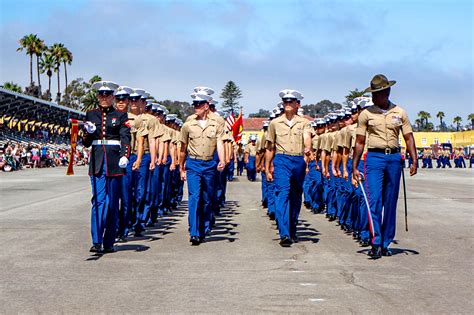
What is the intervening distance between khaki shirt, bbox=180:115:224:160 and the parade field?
1.33 metres

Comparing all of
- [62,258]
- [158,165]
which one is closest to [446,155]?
[158,165]

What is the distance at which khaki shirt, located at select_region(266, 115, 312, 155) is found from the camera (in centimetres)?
1116

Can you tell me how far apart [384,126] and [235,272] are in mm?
2754

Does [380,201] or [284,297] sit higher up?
[380,201]

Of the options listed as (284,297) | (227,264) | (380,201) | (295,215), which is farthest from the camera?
(295,215)

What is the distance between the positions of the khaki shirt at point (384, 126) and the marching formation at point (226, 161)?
0.01 meters

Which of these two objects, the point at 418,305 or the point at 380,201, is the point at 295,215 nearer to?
the point at 380,201

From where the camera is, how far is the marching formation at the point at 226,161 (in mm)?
9578

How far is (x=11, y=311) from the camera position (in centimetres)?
632

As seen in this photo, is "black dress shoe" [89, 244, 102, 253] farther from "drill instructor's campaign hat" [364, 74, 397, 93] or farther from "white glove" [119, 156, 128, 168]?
"drill instructor's campaign hat" [364, 74, 397, 93]

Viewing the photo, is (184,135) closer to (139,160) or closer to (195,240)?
(139,160)

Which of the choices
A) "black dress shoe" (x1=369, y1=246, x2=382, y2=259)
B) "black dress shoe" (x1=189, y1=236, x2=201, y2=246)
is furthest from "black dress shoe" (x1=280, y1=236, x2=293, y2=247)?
"black dress shoe" (x1=369, y1=246, x2=382, y2=259)

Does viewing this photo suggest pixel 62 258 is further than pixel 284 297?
Yes

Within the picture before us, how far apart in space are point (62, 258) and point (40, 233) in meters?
3.00
